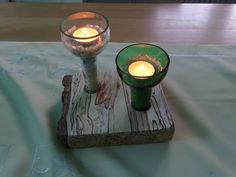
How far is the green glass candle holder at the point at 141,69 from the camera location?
0.48 metres

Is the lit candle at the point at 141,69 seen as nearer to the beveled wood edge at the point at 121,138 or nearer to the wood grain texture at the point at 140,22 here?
the beveled wood edge at the point at 121,138

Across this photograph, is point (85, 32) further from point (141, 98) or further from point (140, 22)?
point (140, 22)

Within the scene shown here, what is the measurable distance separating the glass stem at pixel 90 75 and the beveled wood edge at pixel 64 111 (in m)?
0.05

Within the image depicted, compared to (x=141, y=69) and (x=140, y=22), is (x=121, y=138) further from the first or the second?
(x=140, y=22)

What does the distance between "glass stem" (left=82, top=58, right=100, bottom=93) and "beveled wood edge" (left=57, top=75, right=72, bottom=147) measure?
0.05 meters

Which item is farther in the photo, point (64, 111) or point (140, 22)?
point (140, 22)

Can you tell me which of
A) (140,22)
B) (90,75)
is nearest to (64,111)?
(90,75)

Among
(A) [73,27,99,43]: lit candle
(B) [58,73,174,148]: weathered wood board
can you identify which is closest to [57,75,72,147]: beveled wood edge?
(B) [58,73,174,148]: weathered wood board

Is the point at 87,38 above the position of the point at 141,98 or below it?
above

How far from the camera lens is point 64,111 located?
0.56m

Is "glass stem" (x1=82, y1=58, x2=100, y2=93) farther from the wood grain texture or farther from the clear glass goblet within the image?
the wood grain texture

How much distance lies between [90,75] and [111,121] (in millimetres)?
112

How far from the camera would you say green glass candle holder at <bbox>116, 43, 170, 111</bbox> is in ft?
1.57

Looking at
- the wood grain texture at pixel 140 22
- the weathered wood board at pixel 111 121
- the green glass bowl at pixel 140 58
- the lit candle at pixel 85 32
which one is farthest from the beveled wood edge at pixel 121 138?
the wood grain texture at pixel 140 22
